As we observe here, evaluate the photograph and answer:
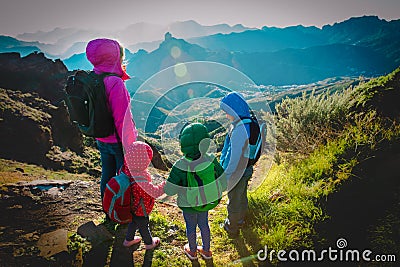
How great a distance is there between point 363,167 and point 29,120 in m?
13.1

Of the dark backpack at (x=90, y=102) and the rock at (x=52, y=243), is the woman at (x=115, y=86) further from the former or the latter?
the rock at (x=52, y=243)

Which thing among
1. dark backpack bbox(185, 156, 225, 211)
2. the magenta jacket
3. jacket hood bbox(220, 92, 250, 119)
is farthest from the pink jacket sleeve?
jacket hood bbox(220, 92, 250, 119)

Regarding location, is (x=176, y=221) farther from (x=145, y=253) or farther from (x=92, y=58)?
(x=92, y=58)

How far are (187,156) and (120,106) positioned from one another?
39.2 inches

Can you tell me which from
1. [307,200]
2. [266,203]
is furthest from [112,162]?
[307,200]

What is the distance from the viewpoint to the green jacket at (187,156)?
266 centimetres

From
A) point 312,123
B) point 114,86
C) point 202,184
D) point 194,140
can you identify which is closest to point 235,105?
point 194,140

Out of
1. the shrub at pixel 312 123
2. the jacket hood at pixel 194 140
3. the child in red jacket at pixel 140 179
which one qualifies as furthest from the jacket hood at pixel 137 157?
the shrub at pixel 312 123

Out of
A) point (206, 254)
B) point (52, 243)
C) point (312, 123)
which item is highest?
point (312, 123)

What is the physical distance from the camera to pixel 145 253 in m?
3.19

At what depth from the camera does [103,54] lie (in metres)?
2.93

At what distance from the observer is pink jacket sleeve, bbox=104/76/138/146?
2.89 m

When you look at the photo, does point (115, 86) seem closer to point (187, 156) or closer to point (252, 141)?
point (187, 156)

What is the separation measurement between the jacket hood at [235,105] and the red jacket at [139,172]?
3.85 feet
